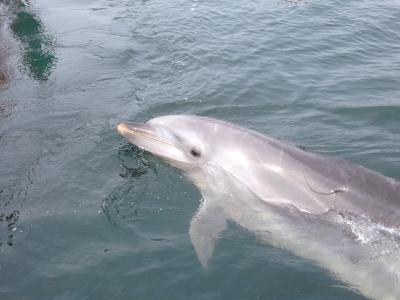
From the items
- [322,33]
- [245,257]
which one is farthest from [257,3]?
[245,257]

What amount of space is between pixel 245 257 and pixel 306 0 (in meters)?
16.4

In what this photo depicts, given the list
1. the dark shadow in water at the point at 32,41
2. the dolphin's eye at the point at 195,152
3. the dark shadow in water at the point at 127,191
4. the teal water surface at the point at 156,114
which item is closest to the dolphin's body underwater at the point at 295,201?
the dolphin's eye at the point at 195,152

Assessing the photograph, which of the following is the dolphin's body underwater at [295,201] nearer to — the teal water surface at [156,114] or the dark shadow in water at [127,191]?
the teal water surface at [156,114]

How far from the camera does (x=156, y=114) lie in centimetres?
1137

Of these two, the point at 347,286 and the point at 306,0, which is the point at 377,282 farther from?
the point at 306,0

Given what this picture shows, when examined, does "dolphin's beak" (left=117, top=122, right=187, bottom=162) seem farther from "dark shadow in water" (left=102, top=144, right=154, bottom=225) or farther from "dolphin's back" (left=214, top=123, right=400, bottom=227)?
"dolphin's back" (left=214, top=123, right=400, bottom=227)

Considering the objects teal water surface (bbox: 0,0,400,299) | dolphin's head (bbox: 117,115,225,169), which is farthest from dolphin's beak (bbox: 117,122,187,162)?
teal water surface (bbox: 0,0,400,299)

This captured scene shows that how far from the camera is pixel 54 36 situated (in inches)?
681

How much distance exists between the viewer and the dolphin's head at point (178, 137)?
8.37 m

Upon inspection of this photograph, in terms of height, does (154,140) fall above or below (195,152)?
above

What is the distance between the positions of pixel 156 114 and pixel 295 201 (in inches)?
195

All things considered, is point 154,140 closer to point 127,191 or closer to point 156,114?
point 127,191

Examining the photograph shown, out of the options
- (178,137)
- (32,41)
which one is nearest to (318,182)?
(178,137)

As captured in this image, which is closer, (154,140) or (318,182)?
(318,182)
